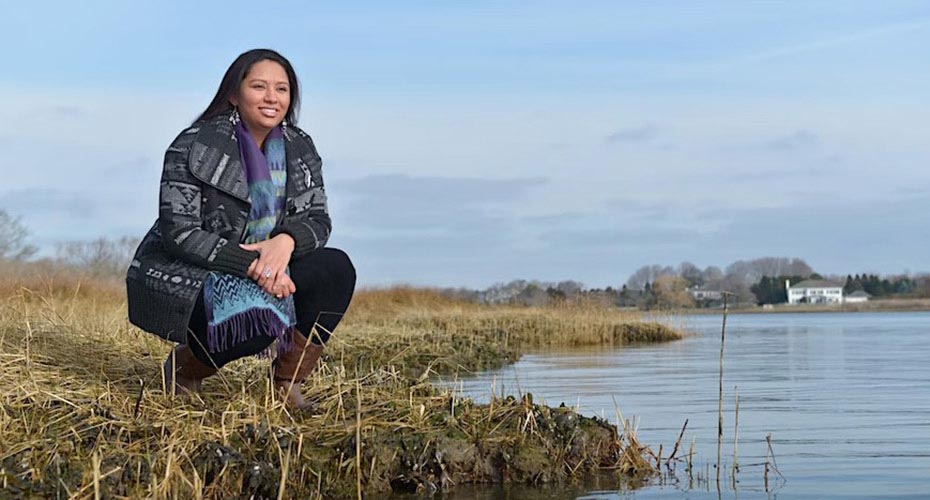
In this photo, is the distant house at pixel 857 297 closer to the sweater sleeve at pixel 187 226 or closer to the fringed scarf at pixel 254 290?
the fringed scarf at pixel 254 290

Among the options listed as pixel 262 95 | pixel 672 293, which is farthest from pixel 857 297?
pixel 262 95

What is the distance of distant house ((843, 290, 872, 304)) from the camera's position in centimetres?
7836

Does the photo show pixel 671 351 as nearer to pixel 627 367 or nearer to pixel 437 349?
pixel 627 367

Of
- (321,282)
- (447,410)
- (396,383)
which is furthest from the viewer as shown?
(396,383)

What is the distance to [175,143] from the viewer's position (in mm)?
4938

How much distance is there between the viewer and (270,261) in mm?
4816

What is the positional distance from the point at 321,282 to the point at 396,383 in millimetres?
1243

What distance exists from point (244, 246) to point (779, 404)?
16.8ft

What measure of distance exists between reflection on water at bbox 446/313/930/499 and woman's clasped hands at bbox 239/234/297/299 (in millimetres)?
1516

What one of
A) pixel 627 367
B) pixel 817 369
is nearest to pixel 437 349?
pixel 627 367

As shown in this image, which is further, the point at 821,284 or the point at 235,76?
the point at 821,284

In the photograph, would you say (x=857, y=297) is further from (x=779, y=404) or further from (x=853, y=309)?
(x=779, y=404)

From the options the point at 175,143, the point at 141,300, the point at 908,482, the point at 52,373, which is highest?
the point at 175,143

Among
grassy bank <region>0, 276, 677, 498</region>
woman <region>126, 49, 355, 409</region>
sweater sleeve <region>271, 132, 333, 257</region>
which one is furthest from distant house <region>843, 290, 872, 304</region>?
woman <region>126, 49, 355, 409</region>
